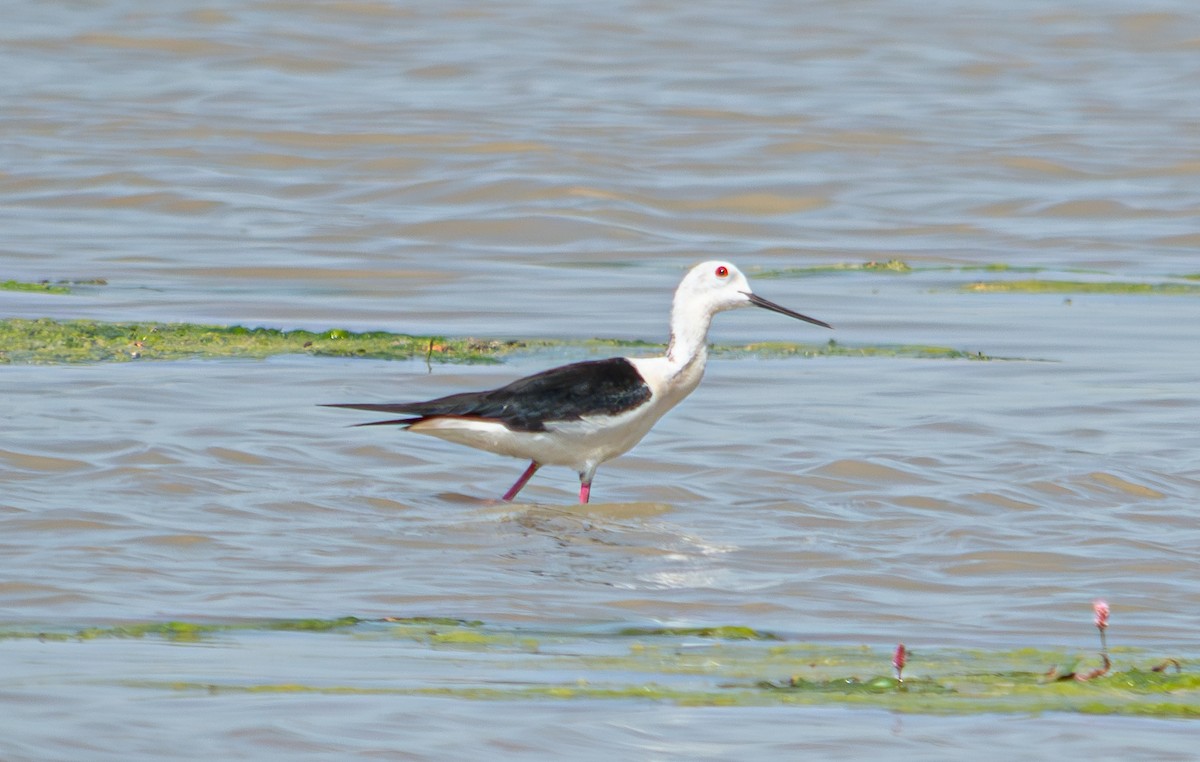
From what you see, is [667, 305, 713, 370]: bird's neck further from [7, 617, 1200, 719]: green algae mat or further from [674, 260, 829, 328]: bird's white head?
[7, 617, 1200, 719]: green algae mat

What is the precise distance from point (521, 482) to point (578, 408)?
0.41m

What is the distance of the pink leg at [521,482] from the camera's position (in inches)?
313

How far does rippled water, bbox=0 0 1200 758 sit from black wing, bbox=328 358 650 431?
14.1 inches

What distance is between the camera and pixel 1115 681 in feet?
17.6

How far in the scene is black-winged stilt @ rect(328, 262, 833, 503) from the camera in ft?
25.7

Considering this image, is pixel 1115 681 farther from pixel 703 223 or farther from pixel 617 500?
pixel 703 223

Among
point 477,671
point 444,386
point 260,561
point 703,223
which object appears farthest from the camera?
point 703,223

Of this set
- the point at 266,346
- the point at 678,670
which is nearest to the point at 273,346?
the point at 266,346

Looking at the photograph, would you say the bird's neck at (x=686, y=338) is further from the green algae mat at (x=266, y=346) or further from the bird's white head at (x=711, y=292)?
the green algae mat at (x=266, y=346)

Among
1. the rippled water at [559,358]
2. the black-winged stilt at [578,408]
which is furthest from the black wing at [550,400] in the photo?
the rippled water at [559,358]

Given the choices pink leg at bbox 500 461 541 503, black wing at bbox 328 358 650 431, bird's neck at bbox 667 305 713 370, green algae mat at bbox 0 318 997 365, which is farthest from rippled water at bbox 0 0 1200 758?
bird's neck at bbox 667 305 713 370

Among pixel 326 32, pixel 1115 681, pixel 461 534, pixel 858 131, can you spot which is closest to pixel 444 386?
pixel 461 534

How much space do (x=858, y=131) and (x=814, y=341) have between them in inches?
342

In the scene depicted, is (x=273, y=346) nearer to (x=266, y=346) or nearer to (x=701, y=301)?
(x=266, y=346)
